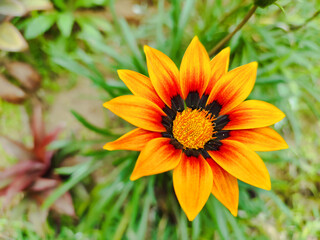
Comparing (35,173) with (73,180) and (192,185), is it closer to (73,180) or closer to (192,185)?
(73,180)

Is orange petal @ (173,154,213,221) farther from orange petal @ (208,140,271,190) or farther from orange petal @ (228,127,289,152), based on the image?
orange petal @ (228,127,289,152)

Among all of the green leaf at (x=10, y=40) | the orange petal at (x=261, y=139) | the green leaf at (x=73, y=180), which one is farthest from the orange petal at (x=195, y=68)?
the green leaf at (x=10, y=40)

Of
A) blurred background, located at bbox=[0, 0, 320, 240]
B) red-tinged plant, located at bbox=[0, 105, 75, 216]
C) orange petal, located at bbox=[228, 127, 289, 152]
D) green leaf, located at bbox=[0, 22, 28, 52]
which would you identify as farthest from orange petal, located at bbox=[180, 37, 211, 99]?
green leaf, located at bbox=[0, 22, 28, 52]

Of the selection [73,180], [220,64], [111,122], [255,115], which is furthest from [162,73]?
[111,122]

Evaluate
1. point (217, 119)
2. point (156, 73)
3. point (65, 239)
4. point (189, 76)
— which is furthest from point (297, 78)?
point (65, 239)

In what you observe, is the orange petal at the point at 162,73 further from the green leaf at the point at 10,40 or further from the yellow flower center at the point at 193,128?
the green leaf at the point at 10,40

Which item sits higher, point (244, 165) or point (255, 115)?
point (255, 115)

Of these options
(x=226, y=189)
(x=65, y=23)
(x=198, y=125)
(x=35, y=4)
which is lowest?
(x=226, y=189)
